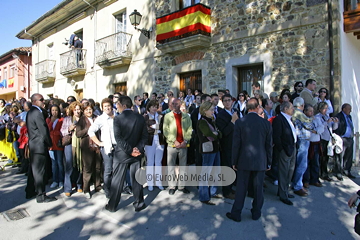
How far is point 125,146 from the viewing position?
424cm

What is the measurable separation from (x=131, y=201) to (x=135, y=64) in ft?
30.4

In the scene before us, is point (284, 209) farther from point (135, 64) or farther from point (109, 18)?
point (109, 18)

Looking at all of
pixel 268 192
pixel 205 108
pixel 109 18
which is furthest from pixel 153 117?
pixel 109 18

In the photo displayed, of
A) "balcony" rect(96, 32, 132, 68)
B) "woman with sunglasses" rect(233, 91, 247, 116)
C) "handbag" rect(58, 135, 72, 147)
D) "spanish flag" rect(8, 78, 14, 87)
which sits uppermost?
"spanish flag" rect(8, 78, 14, 87)

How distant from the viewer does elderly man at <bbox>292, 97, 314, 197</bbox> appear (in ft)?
16.7

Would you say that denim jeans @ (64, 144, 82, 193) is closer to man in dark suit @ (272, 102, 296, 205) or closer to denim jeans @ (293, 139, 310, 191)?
man in dark suit @ (272, 102, 296, 205)

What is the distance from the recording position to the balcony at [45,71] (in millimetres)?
19594

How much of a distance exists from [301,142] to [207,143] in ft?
6.63

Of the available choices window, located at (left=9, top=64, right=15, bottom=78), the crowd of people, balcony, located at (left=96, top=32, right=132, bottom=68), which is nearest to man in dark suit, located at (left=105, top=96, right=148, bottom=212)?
the crowd of people

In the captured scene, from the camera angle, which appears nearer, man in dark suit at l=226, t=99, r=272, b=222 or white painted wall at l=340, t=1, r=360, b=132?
man in dark suit at l=226, t=99, r=272, b=222

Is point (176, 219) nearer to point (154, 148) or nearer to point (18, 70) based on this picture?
point (154, 148)

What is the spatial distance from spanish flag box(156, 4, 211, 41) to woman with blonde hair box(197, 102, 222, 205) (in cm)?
578

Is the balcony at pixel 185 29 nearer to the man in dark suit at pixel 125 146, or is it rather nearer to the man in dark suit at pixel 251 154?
the man in dark suit at pixel 125 146

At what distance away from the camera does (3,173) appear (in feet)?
24.1
